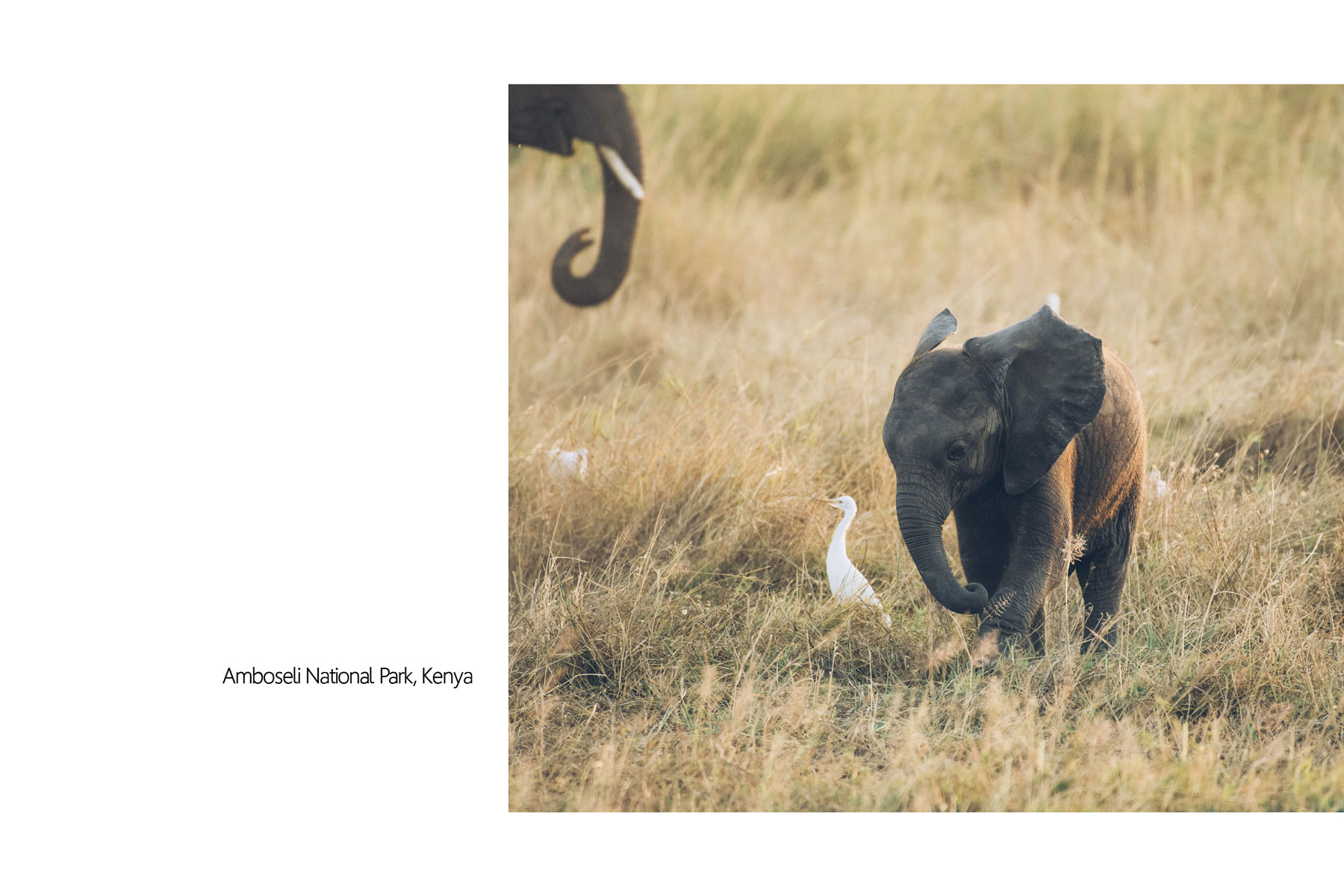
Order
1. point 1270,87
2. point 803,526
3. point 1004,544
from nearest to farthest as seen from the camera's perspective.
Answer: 1. point 1004,544
2. point 803,526
3. point 1270,87

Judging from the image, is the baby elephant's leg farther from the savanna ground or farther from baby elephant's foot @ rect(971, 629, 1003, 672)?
baby elephant's foot @ rect(971, 629, 1003, 672)

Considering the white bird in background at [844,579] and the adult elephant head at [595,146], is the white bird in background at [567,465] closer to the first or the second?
the white bird in background at [844,579]

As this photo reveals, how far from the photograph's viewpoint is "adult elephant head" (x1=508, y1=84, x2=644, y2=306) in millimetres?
6012

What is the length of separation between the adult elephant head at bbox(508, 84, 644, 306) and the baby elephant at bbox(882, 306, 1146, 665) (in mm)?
2699

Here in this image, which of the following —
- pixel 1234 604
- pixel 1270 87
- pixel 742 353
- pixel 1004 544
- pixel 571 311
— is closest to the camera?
pixel 1004 544

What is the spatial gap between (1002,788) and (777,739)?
0.68 meters

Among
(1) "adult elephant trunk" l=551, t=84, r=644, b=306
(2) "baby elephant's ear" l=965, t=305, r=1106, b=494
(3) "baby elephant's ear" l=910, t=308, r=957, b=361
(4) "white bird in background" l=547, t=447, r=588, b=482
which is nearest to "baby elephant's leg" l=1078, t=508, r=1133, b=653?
(2) "baby elephant's ear" l=965, t=305, r=1106, b=494

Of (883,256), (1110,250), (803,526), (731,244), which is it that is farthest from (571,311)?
(1110,250)

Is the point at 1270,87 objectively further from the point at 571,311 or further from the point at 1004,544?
the point at 1004,544

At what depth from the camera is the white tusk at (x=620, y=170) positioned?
20.3ft

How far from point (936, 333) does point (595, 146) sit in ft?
9.79

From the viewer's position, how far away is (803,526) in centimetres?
478

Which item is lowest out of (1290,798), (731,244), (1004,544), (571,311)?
(1290,798)

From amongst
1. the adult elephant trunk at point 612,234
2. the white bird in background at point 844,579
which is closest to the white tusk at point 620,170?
the adult elephant trunk at point 612,234
